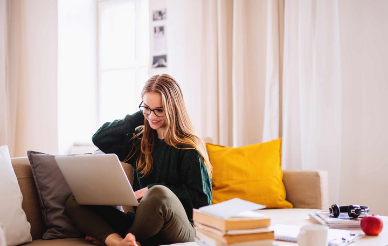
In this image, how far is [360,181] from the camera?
2.24 meters

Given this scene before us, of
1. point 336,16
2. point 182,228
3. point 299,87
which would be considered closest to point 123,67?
point 299,87

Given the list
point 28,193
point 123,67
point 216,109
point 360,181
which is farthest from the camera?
point 123,67

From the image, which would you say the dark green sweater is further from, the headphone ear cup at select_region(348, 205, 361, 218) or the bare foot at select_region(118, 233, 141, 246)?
the headphone ear cup at select_region(348, 205, 361, 218)

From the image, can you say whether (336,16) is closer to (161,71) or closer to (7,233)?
(161,71)

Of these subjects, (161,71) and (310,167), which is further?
(161,71)

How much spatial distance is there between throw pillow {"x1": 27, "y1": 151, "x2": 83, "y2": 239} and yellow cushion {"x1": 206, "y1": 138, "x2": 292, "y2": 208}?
820 mm

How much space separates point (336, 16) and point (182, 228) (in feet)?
5.63

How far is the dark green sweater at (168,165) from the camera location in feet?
4.99

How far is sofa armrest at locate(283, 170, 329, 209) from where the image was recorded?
76.7 inches

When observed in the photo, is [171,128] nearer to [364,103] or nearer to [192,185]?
[192,185]

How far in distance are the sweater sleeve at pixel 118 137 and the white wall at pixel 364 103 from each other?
1.38 metres

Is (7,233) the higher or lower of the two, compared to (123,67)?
lower

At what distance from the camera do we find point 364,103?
225 cm

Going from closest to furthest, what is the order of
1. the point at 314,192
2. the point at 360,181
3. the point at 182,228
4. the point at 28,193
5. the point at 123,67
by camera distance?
the point at 182,228, the point at 28,193, the point at 314,192, the point at 360,181, the point at 123,67
